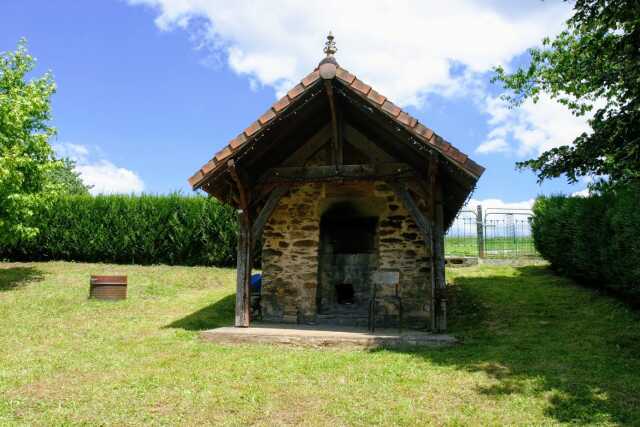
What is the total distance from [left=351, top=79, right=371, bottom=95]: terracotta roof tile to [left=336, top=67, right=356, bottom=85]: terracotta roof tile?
60 mm

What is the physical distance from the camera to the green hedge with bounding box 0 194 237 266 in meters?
15.8

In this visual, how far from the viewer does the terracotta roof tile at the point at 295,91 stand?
23.5 ft

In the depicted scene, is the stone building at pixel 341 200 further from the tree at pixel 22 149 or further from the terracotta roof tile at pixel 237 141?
the tree at pixel 22 149

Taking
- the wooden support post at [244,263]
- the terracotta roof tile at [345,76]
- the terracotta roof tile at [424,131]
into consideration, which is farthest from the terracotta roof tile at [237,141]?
the terracotta roof tile at [424,131]

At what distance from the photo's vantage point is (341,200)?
9000 millimetres

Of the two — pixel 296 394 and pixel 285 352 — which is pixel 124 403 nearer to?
pixel 296 394

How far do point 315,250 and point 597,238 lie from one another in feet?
17.7

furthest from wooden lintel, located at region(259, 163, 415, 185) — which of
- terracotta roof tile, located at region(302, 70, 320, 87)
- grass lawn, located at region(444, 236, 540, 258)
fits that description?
grass lawn, located at region(444, 236, 540, 258)

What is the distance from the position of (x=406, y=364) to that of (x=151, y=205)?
12517 mm

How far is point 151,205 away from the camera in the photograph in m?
16.4

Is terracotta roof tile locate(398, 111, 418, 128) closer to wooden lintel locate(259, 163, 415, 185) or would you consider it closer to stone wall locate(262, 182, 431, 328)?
wooden lintel locate(259, 163, 415, 185)

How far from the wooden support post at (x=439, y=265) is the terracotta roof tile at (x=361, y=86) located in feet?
5.40

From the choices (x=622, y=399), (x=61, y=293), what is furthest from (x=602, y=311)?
(x=61, y=293)

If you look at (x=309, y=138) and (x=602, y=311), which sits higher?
(x=309, y=138)
